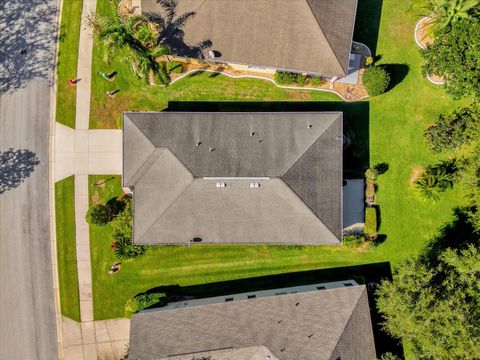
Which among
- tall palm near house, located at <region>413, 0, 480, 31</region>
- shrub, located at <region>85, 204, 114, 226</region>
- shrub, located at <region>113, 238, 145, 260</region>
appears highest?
tall palm near house, located at <region>413, 0, 480, 31</region>

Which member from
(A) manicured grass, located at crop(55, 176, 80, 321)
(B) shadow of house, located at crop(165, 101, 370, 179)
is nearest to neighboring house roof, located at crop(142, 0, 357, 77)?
(B) shadow of house, located at crop(165, 101, 370, 179)

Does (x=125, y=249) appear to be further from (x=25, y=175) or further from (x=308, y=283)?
(x=308, y=283)

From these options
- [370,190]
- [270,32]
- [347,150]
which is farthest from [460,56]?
[270,32]

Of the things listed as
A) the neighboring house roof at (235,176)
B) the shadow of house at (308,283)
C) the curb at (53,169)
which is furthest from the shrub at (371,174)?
the curb at (53,169)

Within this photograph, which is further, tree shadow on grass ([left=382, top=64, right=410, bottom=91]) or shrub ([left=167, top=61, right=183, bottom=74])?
shrub ([left=167, top=61, right=183, bottom=74])

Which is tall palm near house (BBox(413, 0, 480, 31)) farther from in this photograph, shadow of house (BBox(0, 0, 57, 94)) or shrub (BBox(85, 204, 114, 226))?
shadow of house (BBox(0, 0, 57, 94))
